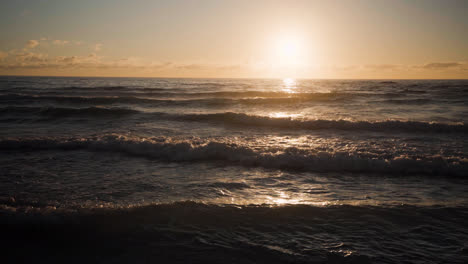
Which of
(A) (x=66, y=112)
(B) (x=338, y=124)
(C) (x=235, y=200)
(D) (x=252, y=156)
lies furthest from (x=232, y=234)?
(A) (x=66, y=112)

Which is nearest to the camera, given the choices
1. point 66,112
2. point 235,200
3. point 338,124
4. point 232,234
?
point 232,234

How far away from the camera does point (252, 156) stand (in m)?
8.19

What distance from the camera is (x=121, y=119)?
632 inches

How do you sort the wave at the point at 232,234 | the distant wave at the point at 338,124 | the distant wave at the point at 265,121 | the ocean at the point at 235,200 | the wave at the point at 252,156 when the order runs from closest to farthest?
the wave at the point at 232,234, the ocean at the point at 235,200, the wave at the point at 252,156, the distant wave at the point at 338,124, the distant wave at the point at 265,121

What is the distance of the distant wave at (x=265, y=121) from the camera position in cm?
1266

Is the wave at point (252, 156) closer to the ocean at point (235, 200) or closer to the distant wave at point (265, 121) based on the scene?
the ocean at point (235, 200)

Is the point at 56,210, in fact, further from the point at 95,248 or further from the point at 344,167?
the point at 344,167

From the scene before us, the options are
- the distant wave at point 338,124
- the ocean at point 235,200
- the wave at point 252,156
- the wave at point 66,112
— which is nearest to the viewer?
the ocean at point 235,200

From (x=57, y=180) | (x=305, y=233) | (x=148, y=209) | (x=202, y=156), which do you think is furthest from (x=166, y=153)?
(x=305, y=233)

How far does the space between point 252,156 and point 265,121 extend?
23.0 ft

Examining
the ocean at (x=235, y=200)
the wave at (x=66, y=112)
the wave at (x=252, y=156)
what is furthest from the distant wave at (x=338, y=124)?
the wave at (x=66, y=112)

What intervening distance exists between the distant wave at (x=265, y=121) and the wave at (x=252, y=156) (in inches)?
212

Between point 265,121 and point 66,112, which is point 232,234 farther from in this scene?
point 66,112

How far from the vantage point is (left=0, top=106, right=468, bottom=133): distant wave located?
12656 millimetres
